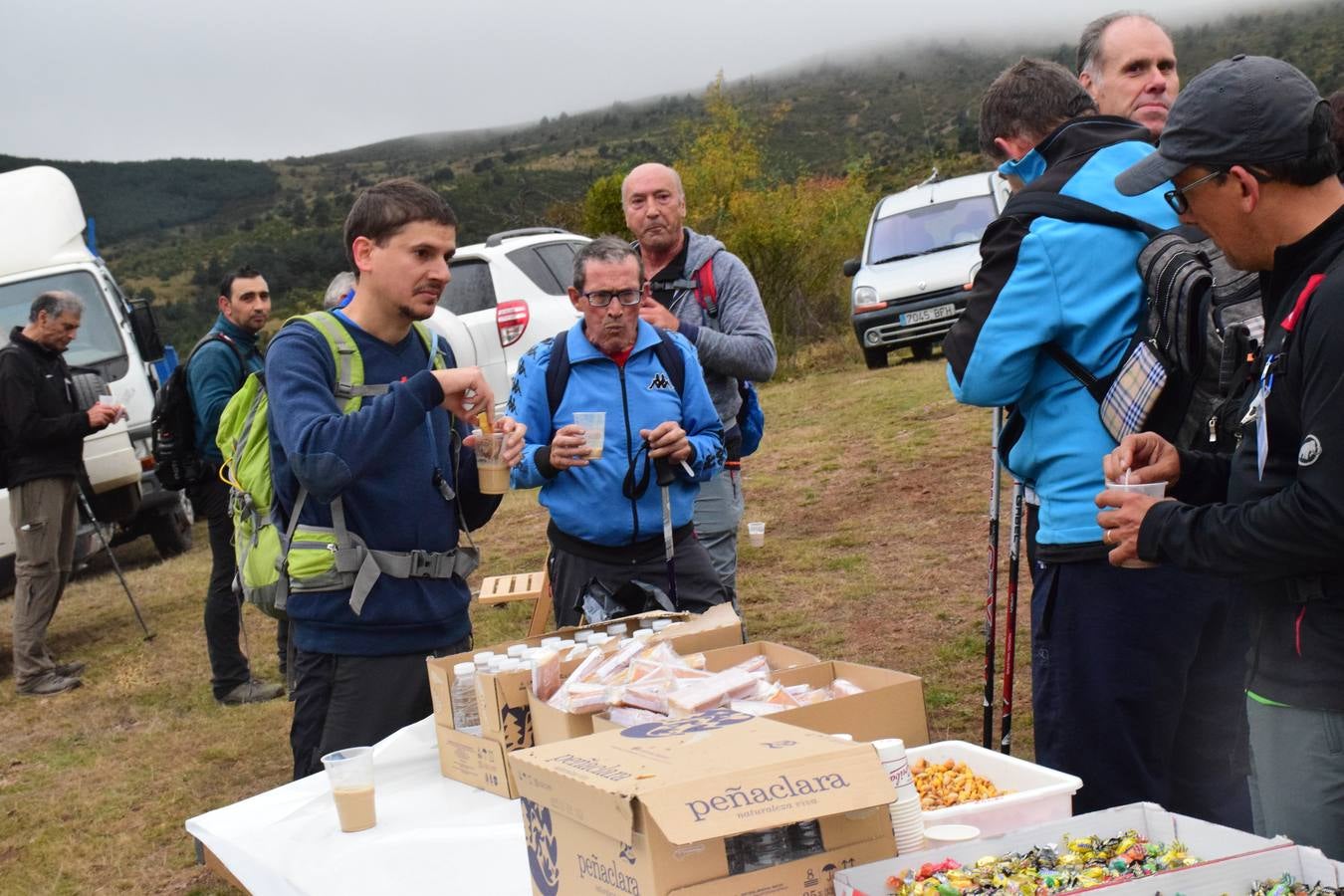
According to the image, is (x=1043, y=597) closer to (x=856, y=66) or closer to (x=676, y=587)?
(x=676, y=587)

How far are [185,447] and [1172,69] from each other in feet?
16.4

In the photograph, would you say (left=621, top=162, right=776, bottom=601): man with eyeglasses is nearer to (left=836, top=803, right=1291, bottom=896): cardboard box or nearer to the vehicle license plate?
(left=836, top=803, right=1291, bottom=896): cardboard box

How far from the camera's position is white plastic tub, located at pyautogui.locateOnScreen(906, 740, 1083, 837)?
2025mm

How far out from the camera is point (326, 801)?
111 inches

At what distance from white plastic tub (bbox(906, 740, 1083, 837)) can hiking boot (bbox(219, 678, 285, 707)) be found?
5.40 m

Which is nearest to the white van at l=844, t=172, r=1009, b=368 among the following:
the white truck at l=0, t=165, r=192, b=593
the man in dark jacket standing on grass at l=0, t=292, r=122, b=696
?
the white truck at l=0, t=165, r=192, b=593

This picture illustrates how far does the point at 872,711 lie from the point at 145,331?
9.33 metres

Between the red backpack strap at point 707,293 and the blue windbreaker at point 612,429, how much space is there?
2.20 feet

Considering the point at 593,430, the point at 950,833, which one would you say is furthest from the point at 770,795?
the point at 593,430

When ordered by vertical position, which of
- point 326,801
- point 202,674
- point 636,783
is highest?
point 636,783

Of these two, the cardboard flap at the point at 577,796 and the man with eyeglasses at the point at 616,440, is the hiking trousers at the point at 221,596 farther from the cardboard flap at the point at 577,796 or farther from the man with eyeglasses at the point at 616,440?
the cardboard flap at the point at 577,796

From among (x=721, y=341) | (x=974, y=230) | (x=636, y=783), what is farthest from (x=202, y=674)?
(x=974, y=230)

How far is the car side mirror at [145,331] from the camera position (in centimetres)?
1030

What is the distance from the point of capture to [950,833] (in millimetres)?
1877
